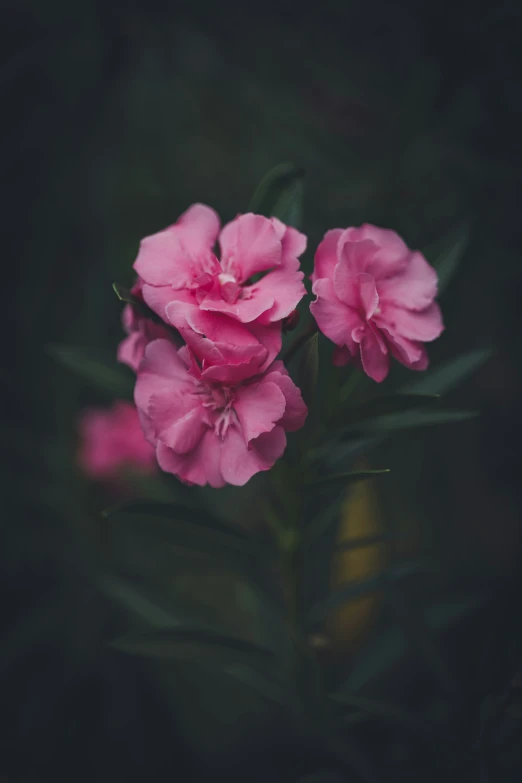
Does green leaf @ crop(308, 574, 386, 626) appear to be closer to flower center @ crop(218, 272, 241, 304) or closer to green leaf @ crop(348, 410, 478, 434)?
green leaf @ crop(348, 410, 478, 434)

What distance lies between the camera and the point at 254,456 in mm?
628

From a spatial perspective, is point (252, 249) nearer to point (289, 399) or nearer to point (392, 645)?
point (289, 399)

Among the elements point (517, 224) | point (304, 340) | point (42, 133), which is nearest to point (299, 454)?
point (304, 340)

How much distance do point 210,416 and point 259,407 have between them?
7 cm

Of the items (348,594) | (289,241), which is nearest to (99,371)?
(289,241)

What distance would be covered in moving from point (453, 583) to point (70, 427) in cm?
98

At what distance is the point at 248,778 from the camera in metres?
1.29

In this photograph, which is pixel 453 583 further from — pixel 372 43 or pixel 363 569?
pixel 372 43

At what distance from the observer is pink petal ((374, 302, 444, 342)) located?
2.24 feet

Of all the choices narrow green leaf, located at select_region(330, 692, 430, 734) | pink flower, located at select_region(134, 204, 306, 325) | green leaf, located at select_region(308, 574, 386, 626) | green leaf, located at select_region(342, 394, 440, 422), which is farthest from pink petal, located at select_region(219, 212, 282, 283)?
narrow green leaf, located at select_region(330, 692, 430, 734)

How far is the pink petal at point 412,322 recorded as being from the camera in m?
0.68

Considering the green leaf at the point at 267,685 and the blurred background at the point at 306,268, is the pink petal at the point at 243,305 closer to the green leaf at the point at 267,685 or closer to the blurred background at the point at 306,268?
the blurred background at the point at 306,268

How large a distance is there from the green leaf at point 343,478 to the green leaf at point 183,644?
12.1 inches

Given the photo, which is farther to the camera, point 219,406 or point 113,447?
point 113,447
